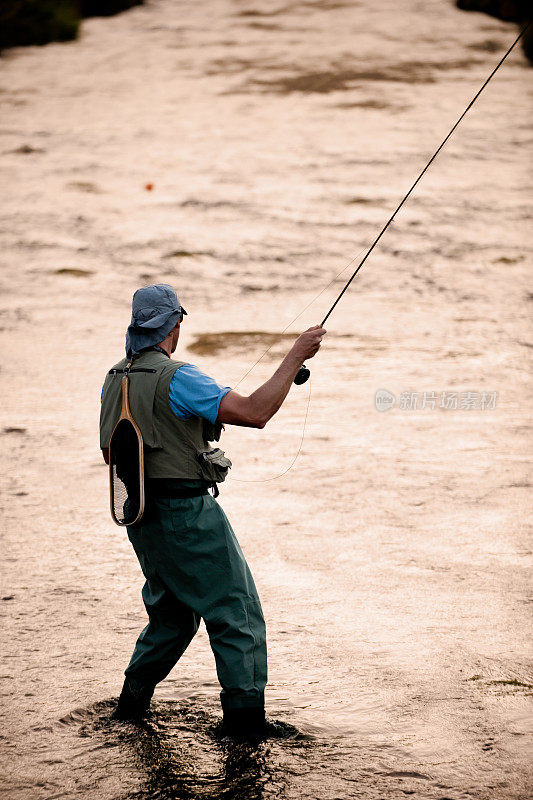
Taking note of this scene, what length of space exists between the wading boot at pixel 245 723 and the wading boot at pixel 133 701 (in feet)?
1.12

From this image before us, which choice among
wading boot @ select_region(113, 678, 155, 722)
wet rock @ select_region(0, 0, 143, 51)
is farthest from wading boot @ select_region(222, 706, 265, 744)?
wet rock @ select_region(0, 0, 143, 51)

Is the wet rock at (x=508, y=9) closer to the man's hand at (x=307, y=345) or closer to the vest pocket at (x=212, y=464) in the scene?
the man's hand at (x=307, y=345)

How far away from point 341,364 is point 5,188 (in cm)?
630

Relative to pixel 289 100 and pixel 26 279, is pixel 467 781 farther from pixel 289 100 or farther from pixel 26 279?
pixel 289 100

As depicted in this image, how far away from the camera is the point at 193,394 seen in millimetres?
A: 3205

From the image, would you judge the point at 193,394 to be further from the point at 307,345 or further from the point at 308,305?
the point at 308,305

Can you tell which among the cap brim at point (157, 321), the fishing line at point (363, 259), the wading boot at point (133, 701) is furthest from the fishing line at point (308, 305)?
the cap brim at point (157, 321)

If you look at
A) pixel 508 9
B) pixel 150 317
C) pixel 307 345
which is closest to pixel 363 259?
pixel 307 345

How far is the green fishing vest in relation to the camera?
10.7ft

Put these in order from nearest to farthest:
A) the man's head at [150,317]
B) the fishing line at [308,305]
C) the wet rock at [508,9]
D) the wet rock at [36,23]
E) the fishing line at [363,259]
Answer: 1. the man's head at [150,317]
2. the fishing line at [363,259]
3. the fishing line at [308,305]
4. the wet rock at [36,23]
5. the wet rock at [508,9]

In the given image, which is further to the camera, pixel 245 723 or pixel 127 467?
pixel 245 723

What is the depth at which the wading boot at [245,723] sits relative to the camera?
3436mm

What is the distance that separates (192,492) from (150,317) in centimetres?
62

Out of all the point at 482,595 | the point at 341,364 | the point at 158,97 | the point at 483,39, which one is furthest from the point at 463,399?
the point at 483,39
